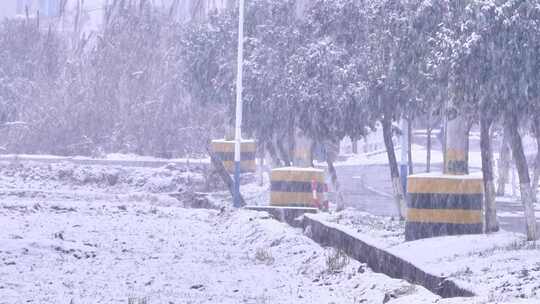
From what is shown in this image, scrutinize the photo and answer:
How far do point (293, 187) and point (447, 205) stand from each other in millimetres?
9315

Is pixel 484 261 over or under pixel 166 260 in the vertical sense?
over

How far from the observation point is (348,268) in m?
13.8

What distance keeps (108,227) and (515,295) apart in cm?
1247

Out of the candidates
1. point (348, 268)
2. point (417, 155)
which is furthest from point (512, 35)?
point (417, 155)

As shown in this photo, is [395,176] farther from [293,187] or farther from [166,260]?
[166,260]

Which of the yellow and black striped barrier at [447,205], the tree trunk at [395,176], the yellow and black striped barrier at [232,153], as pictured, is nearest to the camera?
the yellow and black striped barrier at [447,205]

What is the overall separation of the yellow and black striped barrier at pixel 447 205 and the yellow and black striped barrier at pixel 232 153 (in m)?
22.8

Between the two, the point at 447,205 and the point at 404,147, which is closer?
the point at 447,205

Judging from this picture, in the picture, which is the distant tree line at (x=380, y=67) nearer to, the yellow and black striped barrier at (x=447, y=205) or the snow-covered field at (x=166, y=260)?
the yellow and black striped barrier at (x=447, y=205)

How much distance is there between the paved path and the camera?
1100 inches

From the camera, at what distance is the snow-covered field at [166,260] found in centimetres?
1180

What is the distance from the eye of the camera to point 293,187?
82.7ft

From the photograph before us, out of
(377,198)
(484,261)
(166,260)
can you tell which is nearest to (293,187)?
(166,260)

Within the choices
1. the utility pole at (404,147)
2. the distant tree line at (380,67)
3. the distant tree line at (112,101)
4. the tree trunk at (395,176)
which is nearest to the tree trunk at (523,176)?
the distant tree line at (380,67)
